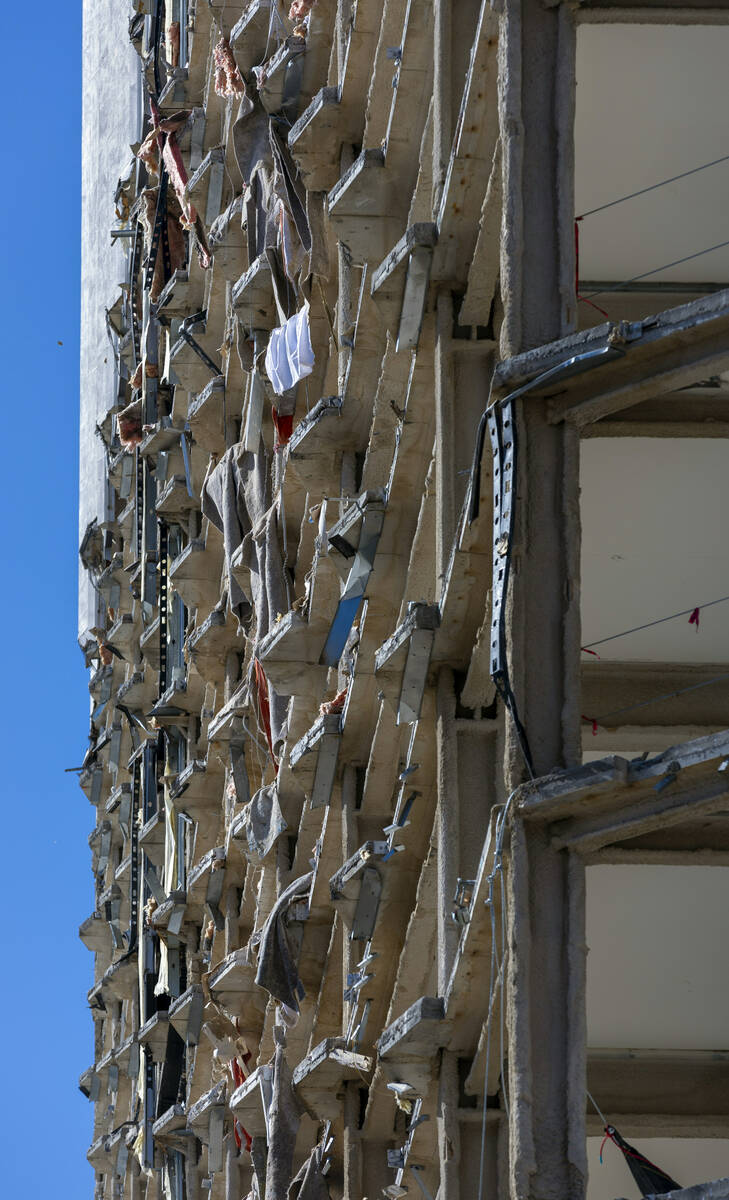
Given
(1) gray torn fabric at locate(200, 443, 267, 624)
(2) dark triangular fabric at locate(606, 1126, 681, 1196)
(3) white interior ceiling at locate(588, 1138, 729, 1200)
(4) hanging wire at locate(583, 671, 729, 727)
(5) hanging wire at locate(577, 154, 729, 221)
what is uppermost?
(5) hanging wire at locate(577, 154, 729, 221)

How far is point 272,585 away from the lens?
24266 mm

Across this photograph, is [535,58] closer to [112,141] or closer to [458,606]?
[458,606]

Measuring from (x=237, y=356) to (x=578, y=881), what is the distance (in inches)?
695

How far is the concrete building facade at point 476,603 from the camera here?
1291 cm

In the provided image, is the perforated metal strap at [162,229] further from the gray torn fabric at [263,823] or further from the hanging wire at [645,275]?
the hanging wire at [645,275]

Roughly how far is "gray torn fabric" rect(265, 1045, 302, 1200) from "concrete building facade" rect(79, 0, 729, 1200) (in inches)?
2.0

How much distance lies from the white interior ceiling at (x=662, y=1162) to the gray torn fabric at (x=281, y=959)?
14.3ft

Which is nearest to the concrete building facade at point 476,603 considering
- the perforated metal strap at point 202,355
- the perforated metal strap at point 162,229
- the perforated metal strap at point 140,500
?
the perforated metal strap at point 202,355

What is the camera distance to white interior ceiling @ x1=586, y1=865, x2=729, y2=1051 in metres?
16.7

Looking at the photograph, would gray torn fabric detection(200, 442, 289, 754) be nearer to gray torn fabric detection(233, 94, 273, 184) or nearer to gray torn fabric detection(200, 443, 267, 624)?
gray torn fabric detection(200, 443, 267, 624)

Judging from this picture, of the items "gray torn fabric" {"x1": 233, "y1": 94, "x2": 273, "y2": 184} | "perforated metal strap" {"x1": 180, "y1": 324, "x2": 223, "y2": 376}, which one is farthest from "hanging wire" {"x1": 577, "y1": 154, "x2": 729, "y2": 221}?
"perforated metal strap" {"x1": 180, "y1": 324, "x2": 223, "y2": 376}

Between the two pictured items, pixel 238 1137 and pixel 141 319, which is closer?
pixel 238 1137

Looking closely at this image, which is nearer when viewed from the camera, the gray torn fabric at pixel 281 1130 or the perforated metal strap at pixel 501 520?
the perforated metal strap at pixel 501 520

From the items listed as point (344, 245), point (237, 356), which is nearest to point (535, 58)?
point (344, 245)
